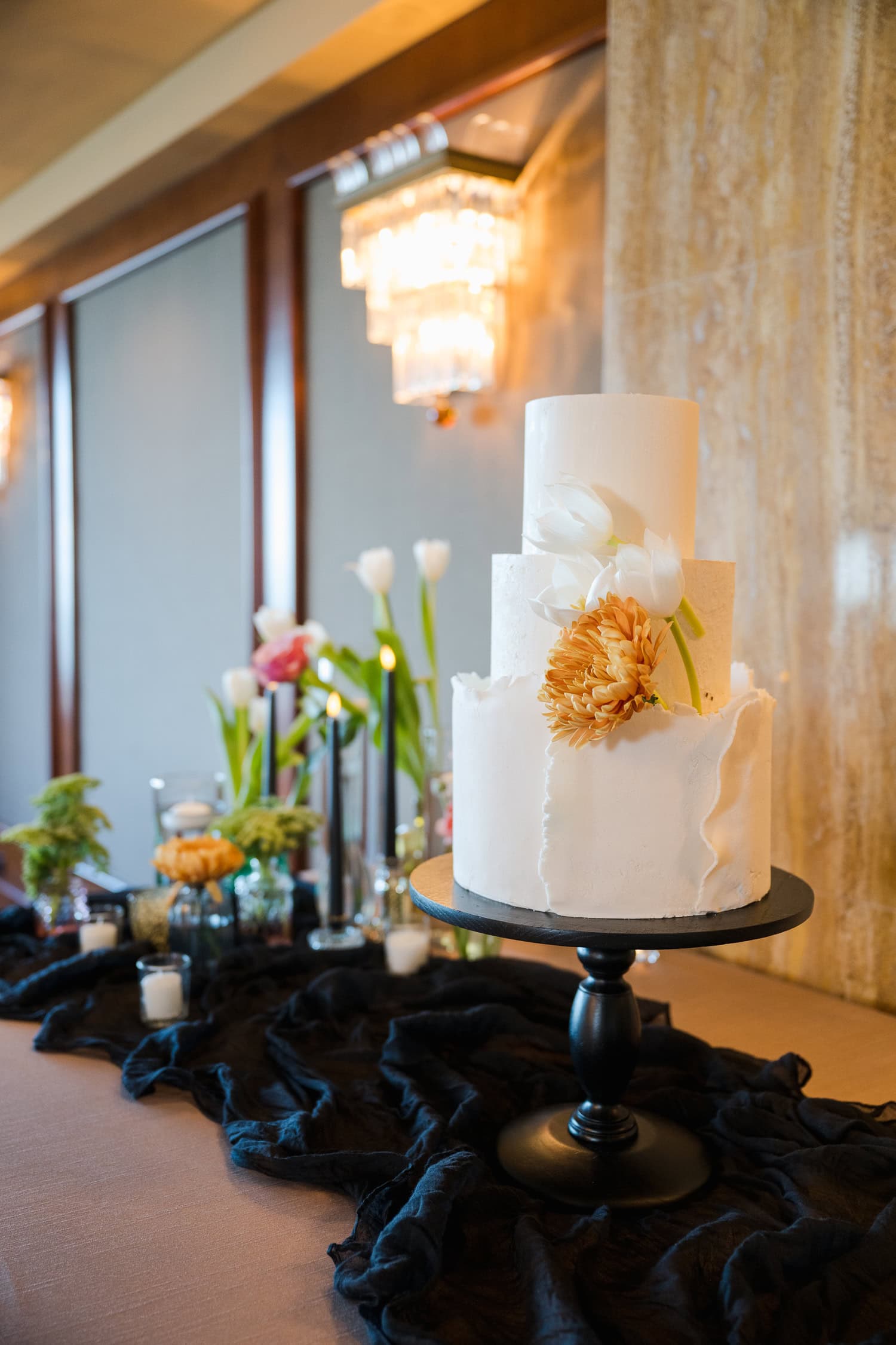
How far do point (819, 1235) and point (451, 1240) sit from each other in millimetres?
271

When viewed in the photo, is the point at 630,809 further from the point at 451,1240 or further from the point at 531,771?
the point at 451,1240

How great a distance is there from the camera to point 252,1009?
4.73 ft

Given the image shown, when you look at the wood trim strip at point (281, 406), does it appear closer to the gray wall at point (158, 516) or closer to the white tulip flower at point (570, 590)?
the gray wall at point (158, 516)

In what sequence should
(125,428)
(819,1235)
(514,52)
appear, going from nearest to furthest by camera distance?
(819,1235) < (514,52) < (125,428)

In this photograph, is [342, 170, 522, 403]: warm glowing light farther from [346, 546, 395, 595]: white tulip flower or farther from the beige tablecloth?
the beige tablecloth

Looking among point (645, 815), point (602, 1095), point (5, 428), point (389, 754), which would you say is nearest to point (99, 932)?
point (389, 754)

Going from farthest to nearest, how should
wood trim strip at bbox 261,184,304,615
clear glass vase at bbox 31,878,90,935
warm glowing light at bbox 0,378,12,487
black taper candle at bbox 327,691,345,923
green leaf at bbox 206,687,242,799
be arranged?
warm glowing light at bbox 0,378,12,487
wood trim strip at bbox 261,184,304,615
green leaf at bbox 206,687,242,799
clear glass vase at bbox 31,878,90,935
black taper candle at bbox 327,691,345,923

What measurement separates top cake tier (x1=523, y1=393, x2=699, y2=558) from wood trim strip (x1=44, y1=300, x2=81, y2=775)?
3.15 metres

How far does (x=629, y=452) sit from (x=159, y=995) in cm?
87

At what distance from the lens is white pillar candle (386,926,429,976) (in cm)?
154

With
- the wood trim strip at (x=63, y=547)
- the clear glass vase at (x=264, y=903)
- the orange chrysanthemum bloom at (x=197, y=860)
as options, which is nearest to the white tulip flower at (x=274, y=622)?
the clear glass vase at (x=264, y=903)

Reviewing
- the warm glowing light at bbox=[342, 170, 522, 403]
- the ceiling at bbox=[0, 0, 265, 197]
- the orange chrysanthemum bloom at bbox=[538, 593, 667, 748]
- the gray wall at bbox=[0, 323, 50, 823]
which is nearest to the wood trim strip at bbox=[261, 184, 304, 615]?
the ceiling at bbox=[0, 0, 265, 197]

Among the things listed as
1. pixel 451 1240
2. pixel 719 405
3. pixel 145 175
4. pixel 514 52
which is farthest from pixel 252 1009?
pixel 145 175

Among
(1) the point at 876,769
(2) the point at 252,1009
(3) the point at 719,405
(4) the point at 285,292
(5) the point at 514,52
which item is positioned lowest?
(2) the point at 252,1009
